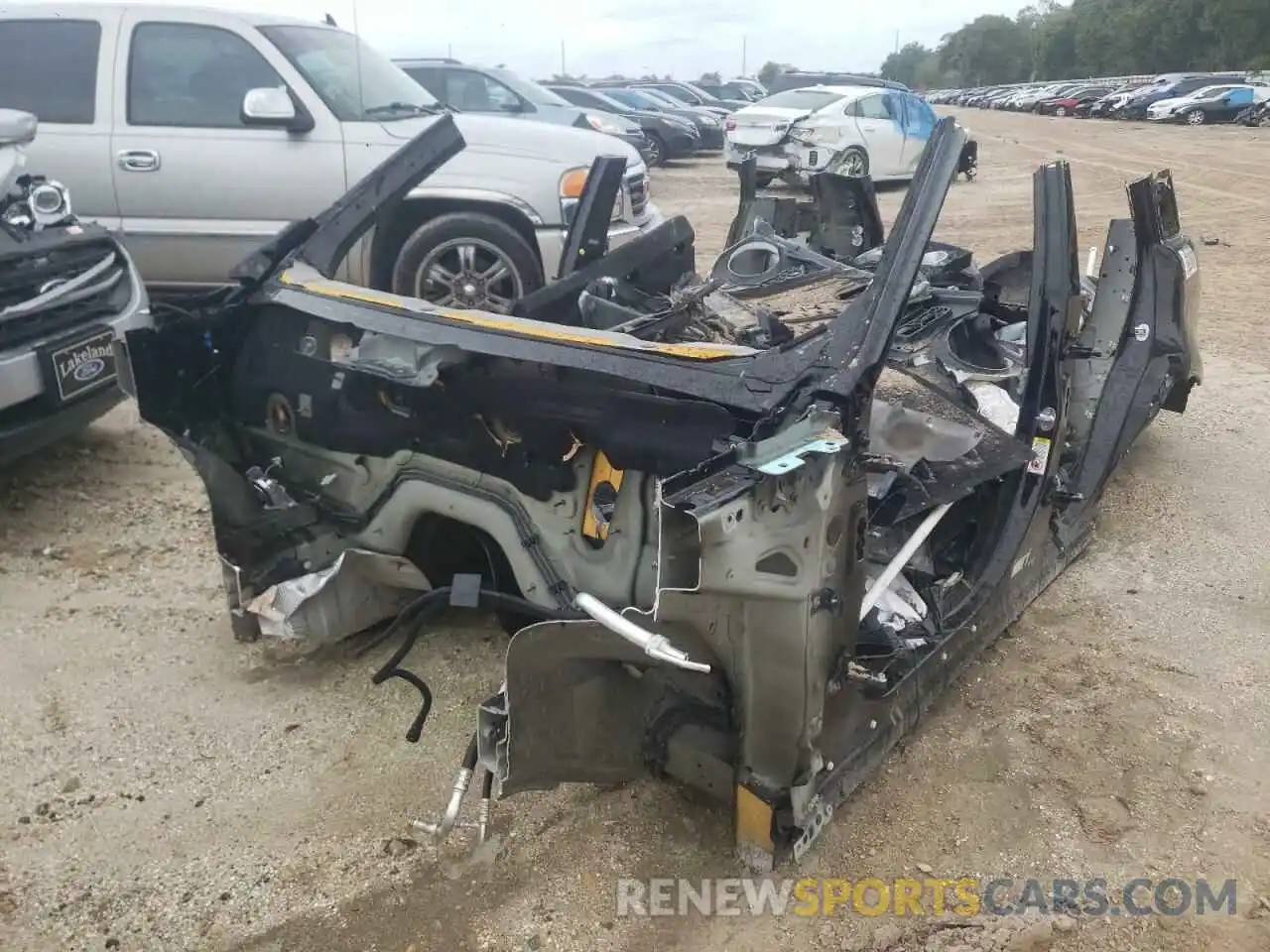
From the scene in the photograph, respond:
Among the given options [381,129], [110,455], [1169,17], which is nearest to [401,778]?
[110,455]

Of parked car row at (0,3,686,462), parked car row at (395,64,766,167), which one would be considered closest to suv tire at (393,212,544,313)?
parked car row at (0,3,686,462)

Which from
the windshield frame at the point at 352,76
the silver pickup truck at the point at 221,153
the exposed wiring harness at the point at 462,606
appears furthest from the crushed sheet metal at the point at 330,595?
the windshield frame at the point at 352,76

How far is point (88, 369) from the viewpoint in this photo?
3934mm

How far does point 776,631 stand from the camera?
2.00 meters

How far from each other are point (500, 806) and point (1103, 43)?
7259 centimetres

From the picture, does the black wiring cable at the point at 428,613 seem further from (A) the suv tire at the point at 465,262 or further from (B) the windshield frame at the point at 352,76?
(B) the windshield frame at the point at 352,76

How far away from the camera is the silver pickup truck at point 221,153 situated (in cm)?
569

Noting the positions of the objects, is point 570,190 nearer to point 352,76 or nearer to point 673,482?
point 352,76

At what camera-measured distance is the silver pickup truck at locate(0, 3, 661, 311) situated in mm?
5688

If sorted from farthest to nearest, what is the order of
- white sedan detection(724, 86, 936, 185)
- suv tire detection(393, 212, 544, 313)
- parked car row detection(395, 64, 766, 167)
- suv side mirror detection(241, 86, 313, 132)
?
1. white sedan detection(724, 86, 936, 185)
2. parked car row detection(395, 64, 766, 167)
3. suv tire detection(393, 212, 544, 313)
4. suv side mirror detection(241, 86, 313, 132)

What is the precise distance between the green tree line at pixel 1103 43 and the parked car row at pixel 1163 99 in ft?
30.1

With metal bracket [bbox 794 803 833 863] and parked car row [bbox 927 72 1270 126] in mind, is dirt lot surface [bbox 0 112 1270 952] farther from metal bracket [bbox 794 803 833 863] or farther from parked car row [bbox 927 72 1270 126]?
parked car row [bbox 927 72 1270 126]

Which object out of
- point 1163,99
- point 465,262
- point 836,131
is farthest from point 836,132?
point 1163,99

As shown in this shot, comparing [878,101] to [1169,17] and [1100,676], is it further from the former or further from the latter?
[1169,17]
